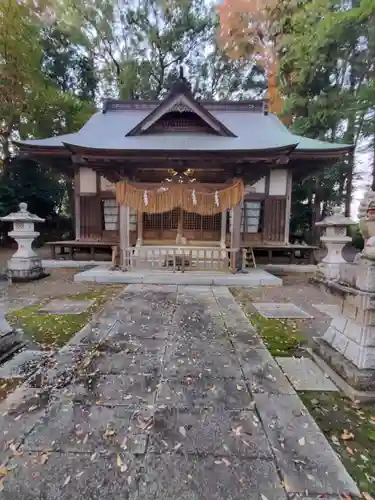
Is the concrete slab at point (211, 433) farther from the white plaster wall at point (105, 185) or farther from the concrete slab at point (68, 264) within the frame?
the white plaster wall at point (105, 185)

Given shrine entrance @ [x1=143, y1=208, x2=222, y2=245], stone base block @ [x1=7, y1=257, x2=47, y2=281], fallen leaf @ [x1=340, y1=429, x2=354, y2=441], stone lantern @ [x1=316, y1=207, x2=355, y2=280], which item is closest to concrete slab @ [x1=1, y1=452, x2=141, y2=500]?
fallen leaf @ [x1=340, y1=429, x2=354, y2=441]

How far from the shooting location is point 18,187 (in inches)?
656

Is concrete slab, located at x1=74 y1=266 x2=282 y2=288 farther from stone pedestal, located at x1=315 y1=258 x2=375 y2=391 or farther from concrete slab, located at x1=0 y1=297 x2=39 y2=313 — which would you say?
stone pedestal, located at x1=315 y1=258 x2=375 y2=391

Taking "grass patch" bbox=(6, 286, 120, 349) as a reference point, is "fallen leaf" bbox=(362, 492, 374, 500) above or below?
above

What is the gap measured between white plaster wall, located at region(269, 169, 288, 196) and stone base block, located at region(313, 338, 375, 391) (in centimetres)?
917

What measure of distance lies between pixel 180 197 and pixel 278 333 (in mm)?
5282

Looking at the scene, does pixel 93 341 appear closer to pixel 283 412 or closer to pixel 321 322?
pixel 283 412

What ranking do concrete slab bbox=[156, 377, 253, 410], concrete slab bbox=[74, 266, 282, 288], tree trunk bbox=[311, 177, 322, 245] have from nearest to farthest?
concrete slab bbox=[156, 377, 253, 410] < concrete slab bbox=[74, 266, 282, 288] < tree trunk bbox=[311, 177, 322, 245]

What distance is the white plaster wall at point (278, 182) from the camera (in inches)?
453

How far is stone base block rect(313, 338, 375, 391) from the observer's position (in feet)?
8.56

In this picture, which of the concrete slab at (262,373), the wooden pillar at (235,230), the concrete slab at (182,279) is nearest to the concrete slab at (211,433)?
the concrete slab at (262,373)

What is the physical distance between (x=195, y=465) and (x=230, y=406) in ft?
2.29

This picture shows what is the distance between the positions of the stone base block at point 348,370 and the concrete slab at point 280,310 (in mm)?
1747

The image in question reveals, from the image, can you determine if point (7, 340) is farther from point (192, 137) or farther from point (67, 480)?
point (192, 137)
